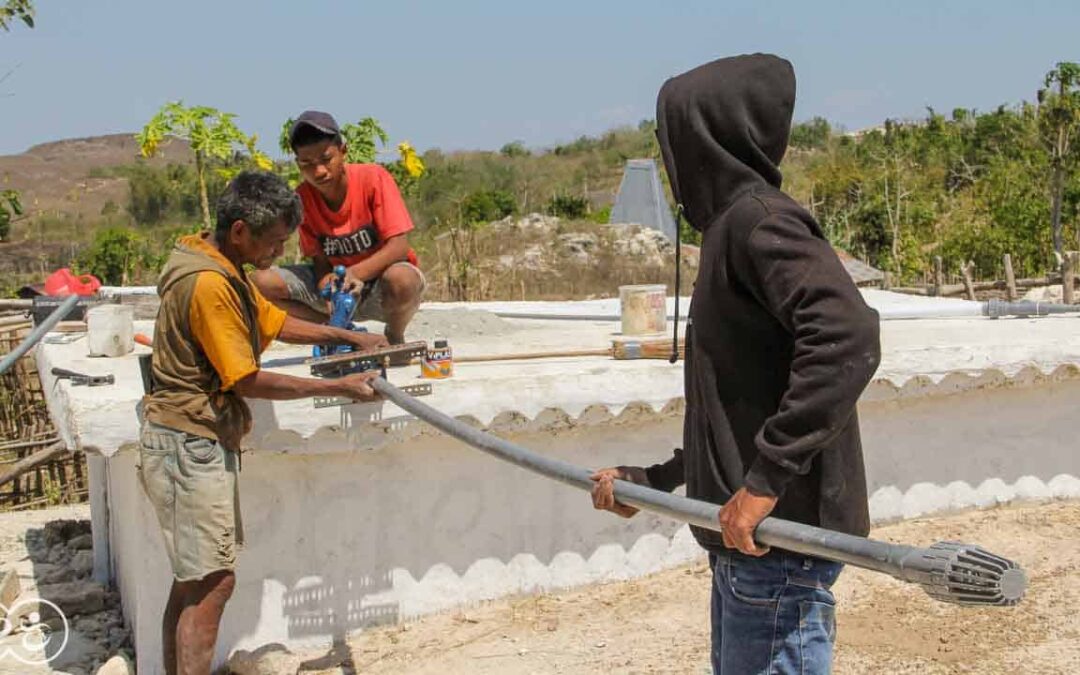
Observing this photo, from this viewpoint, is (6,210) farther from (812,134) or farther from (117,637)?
(812,134)

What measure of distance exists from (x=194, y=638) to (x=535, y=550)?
1.54 meters

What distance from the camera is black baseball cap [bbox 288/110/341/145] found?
4.36 metres

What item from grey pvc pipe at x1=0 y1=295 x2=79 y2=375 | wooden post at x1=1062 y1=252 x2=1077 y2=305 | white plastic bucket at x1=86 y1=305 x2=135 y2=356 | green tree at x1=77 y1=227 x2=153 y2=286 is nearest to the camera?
grey pvc pipe at x1=0 y1=295 x2=79 y2=375

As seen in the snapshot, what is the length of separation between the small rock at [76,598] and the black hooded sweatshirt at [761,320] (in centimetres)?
369

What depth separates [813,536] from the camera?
74.6 inches

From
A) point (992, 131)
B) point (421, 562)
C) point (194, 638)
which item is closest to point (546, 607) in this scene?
point (421, 562)

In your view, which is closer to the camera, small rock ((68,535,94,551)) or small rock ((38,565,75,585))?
small rock ((38,565,75,585))

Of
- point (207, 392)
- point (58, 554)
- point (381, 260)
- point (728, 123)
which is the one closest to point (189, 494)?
point (207, 392)

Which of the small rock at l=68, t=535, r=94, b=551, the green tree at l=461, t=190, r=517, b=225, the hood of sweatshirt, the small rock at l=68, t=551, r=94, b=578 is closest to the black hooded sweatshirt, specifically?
the hood of sweatshirt

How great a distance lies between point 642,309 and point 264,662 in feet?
8.34

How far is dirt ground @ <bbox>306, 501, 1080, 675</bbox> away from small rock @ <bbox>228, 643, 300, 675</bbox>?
90 mm

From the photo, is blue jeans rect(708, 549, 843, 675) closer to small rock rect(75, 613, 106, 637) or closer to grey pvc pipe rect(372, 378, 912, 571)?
grey pvc pipe rect(372, 378, 912, 571)

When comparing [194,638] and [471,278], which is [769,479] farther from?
[471,278]

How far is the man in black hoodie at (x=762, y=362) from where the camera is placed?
1.96 m
